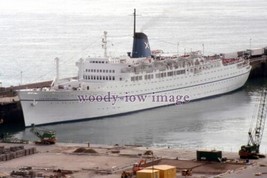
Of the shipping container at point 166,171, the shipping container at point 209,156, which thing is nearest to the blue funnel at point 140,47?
the shipping container at point 209,156

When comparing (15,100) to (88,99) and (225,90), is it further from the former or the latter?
(225,90)

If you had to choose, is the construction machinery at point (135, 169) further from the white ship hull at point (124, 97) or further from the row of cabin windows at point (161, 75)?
the row of cabin windows at point (161, 75)

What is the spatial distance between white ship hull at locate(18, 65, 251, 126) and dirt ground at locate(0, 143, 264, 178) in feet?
44.2

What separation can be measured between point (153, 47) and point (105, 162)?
64.3 meters

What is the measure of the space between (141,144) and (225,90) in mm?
21994

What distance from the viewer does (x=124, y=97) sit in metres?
61.9

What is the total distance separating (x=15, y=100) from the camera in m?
59.8

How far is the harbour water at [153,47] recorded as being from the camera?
52781 millimetres

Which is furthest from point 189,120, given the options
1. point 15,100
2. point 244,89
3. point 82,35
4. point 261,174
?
point 82,35

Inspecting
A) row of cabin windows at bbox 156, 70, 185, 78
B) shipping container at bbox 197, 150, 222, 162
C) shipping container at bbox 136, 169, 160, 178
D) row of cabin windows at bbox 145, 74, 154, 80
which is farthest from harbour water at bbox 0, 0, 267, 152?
shipping container at bbox 136, 169, 160, 178

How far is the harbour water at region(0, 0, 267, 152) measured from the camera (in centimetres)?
5278

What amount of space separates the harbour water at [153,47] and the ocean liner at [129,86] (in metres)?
0.86

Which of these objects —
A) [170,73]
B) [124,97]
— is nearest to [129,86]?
[124,97]

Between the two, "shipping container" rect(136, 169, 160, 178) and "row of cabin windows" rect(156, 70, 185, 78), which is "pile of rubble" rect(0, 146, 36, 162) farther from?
"row of cabin windows" rect(156, 70, 185, 78)
